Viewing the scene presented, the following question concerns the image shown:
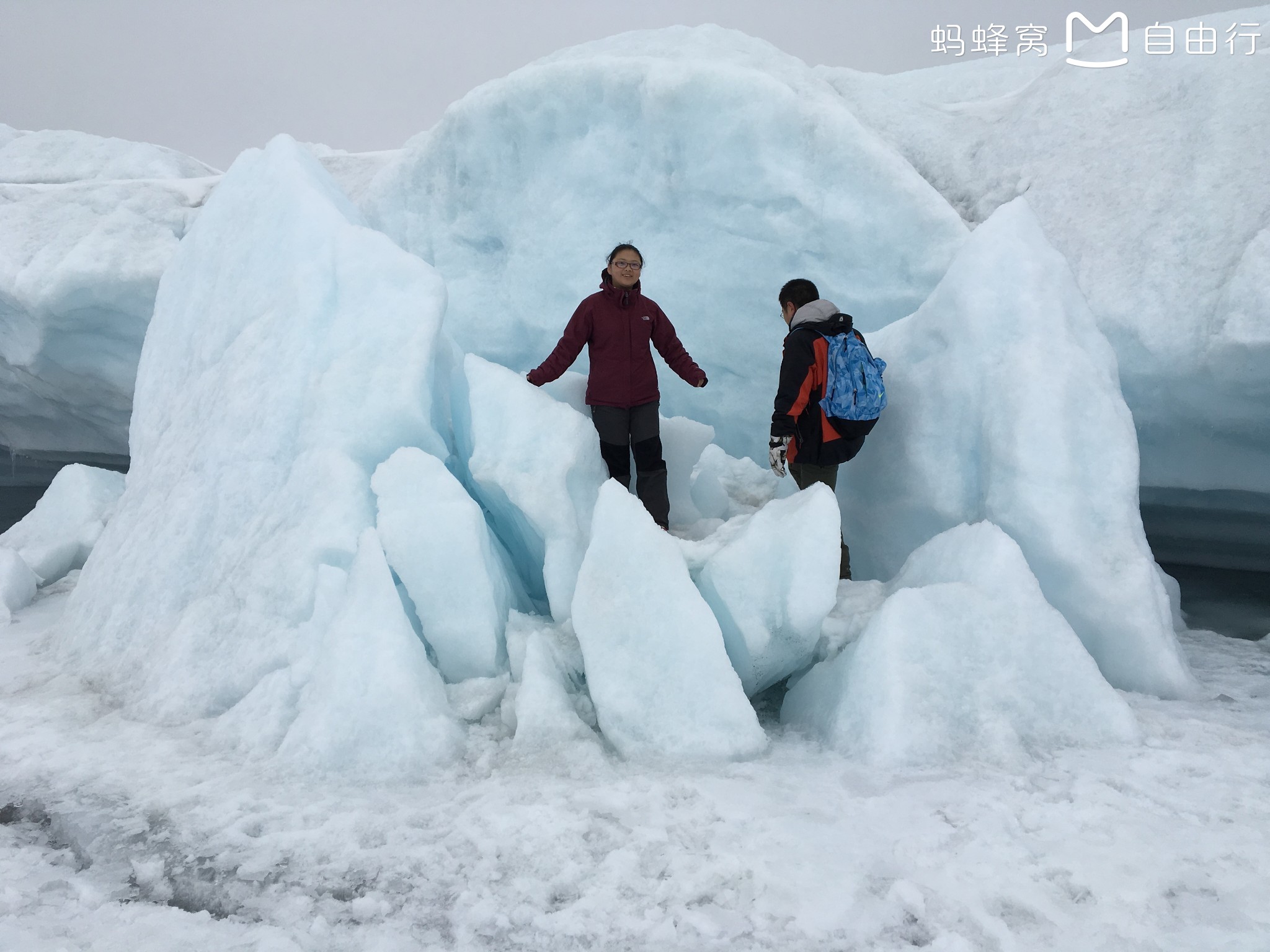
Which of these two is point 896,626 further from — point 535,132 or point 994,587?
point 535,132

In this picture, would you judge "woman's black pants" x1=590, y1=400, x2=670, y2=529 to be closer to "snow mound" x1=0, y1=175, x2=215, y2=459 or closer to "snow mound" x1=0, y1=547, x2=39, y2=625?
"snow mound" x1=0, y1=547, x2=39, y2=625

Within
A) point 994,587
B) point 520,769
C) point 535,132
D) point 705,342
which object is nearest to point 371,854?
point 520,769

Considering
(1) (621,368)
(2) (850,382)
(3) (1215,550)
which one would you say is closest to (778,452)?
(2) (850,382)

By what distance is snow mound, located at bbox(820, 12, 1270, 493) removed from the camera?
4.51 m

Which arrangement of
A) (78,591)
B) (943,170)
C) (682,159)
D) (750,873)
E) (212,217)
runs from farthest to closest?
(943,170), (682,159), (212,217), (78,591), (750,873)

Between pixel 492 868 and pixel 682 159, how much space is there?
485 centimetres

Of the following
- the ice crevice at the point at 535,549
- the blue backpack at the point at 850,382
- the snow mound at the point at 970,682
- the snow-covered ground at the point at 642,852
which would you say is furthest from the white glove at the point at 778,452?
the snow-covered ground at the point at 642,852

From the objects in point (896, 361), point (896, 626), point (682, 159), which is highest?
point (682, 159)

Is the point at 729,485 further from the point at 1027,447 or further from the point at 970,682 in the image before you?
the point at 970,682

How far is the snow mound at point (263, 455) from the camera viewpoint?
2.82 m

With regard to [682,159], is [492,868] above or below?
below

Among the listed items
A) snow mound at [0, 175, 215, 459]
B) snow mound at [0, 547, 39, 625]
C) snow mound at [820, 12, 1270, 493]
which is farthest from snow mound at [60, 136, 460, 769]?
snow mound at [820, 12, 1270, 493]

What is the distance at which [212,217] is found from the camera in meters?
4.21

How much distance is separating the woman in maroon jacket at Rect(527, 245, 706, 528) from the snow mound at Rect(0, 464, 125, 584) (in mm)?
3853
